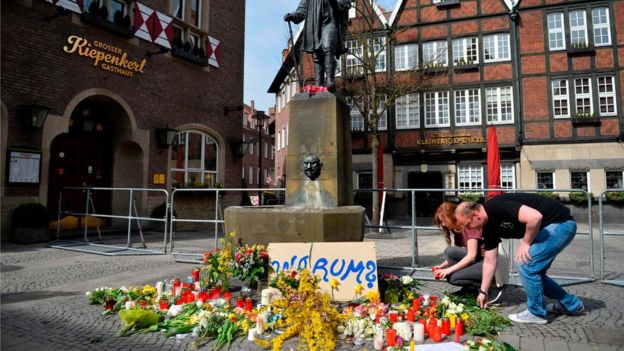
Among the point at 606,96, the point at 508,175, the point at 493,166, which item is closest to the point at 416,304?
the point at 493,166

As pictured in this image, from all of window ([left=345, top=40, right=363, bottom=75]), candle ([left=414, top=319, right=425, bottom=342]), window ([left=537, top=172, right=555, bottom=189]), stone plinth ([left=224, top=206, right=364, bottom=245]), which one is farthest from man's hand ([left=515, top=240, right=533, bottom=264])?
window ([left=537, top=172, right=555, bottom=189])

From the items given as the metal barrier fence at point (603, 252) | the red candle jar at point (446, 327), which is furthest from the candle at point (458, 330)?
the metal barrier fence at point (603, 252)

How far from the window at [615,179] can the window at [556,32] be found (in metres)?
6.37

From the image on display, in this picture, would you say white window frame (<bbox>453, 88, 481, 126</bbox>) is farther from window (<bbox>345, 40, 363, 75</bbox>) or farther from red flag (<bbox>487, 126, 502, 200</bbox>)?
red flag (<bbox>487, 126, 502, 200</bbox>)

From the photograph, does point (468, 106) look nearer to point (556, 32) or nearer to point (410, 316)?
point (556, 32)

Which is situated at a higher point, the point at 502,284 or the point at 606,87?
the point at 606,87

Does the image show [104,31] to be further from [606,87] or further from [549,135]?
[606,87]

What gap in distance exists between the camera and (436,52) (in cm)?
2019

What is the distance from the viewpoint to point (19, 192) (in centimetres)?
908

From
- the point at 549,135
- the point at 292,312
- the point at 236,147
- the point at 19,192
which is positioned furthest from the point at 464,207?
the point at 549,135

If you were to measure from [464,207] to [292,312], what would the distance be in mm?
1860

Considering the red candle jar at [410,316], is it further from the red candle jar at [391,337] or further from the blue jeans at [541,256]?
the blue jeans at [541,256]

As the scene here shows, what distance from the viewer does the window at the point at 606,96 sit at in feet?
58.3

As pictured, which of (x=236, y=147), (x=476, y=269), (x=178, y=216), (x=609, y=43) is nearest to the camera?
(x=476, y=269)
